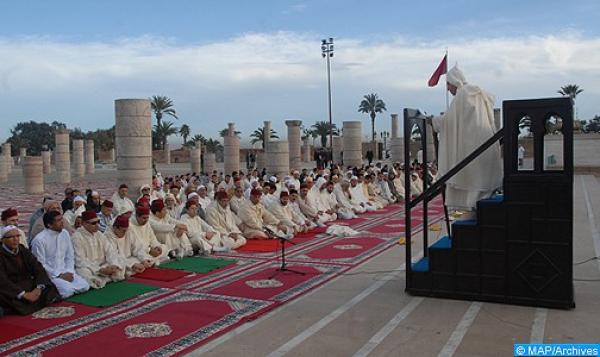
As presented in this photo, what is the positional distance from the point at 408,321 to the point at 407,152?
1639 millimetres

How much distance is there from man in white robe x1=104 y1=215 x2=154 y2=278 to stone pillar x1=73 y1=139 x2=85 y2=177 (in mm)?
27905

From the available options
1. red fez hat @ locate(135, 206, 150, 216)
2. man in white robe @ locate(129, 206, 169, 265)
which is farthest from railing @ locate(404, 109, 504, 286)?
red fez hat @ locate(135, 206, 150, 216)

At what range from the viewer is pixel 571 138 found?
15.7 feet

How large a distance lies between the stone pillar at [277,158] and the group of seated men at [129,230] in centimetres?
587

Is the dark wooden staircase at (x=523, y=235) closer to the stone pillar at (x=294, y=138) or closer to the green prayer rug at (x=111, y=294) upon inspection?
the green prayer rug at (x=111, y=294)

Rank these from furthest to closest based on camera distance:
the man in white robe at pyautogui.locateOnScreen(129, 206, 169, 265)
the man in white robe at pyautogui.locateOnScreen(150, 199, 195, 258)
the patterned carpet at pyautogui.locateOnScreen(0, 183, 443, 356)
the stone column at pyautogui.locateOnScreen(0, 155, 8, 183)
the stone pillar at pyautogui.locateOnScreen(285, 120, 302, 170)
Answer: the stone column at pyautogui.locateOnScreen(0, 155, 8, 183) → the stone pillar at pyautogui.locateOnScreen(285, 120, 302, 170) → the man in white robe at pyautogui.locateOnScreen(150, 199, 195, 258) → the man in white robe at pyautogui.locateOnScreen(129, 206, 169, 265) → the patterned carpet at pyautogui.locateOnScreen(0, 183, 443, 356)

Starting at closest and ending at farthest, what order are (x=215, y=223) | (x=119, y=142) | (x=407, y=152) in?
(x=407, y=152) < (x=215, y=223) < (x=119, y=142)

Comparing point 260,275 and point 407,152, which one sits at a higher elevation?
point 407,152

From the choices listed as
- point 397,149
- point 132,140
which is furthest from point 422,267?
point 397,149

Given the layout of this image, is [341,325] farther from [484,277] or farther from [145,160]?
[145,160]

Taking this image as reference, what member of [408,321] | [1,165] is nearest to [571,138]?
[408,321]

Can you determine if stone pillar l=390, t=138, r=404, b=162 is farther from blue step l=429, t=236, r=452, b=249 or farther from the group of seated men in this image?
blue step l=429, t=236, r=452, b=249

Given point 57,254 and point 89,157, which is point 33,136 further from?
point 57,254

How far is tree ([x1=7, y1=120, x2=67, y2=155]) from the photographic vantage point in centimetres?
6028
